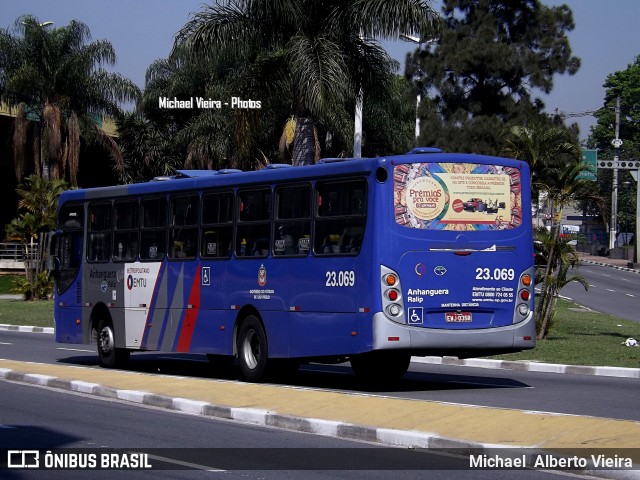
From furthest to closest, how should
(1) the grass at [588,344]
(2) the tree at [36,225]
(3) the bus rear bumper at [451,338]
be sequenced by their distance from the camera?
(2) the tree at [36,225] < (1) the grass at [588,344] < (3) the bus rear bumper at [451,338]

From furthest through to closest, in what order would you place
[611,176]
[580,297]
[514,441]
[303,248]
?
[611,176] < [580,297] < [303,248] < [514,441]

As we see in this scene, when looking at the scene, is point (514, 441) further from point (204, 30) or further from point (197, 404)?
point (204, 30)

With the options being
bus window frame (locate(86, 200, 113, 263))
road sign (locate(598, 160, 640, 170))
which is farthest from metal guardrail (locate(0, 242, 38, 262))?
bus window frame (locate(86, 200, 113, 263))

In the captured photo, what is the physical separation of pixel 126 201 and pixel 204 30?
367 inches

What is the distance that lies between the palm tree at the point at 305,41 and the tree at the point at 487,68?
113ft

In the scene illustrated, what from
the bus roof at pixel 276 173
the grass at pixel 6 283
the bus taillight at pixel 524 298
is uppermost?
the bus roof at pixel 276 173

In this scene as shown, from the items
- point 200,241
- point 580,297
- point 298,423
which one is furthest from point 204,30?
point 580,297

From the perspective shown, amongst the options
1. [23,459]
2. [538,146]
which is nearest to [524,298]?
Result: [23,459]

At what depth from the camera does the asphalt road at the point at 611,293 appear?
45.7 m

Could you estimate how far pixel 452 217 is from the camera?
16.0m

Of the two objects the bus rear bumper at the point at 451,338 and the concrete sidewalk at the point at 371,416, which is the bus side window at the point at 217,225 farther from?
the bus rear bumper at the point at 451,338

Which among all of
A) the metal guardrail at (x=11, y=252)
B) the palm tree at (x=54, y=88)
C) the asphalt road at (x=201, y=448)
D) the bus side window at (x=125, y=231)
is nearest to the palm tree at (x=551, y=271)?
the bus side window at (x=125, y=231)

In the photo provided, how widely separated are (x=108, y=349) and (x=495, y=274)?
8463mm

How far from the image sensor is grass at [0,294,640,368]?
74.5 ft
